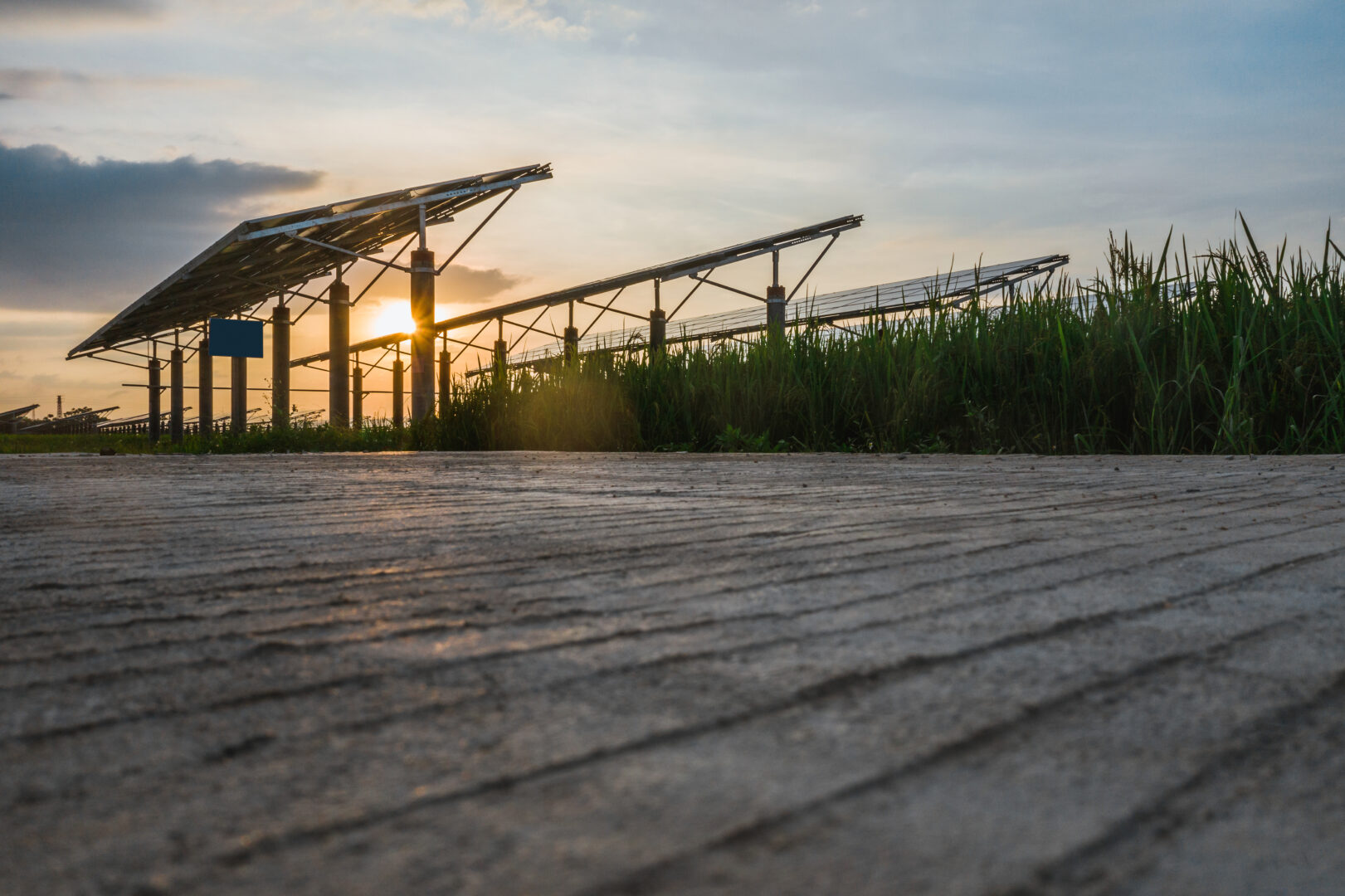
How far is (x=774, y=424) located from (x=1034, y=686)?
526cm

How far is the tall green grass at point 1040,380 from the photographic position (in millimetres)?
4312

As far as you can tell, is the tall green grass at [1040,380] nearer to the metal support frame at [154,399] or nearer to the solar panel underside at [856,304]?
the solar panel underside at [856,304]

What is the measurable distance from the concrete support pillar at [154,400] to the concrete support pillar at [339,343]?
338 inches

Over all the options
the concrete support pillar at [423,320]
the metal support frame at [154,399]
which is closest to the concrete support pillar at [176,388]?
the metal support frame at [154,399]

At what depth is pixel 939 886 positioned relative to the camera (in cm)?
37

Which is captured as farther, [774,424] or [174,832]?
[774,424]

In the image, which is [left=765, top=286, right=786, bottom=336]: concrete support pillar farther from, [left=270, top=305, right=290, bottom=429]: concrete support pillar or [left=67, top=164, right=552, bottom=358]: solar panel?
[left=270, top=305, right=290, bottom=429]: concrete support pillar

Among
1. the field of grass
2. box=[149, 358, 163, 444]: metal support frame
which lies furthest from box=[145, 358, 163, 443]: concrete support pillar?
the field of grass

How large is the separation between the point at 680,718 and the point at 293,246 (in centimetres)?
1690

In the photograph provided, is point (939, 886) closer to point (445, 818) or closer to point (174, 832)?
point (445, 818)

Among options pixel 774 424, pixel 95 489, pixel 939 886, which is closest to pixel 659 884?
pixel 939 886

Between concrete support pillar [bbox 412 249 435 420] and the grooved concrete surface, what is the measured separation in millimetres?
12668

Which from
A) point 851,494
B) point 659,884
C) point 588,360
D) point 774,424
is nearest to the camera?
point 659,884

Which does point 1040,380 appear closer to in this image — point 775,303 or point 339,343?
point 775,303
